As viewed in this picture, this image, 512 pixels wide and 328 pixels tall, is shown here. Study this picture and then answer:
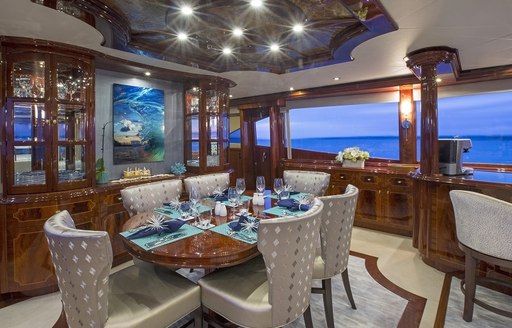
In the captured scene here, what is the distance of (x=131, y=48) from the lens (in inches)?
108

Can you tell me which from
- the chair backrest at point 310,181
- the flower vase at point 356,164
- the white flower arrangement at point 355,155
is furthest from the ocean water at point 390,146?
the chair backrest at point 310,181

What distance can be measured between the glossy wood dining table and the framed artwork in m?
2.19

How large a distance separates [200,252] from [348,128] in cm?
460

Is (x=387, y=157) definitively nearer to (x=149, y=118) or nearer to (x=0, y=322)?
(x=149, y=118)

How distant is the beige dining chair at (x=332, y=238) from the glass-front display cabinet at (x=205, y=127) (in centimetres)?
255

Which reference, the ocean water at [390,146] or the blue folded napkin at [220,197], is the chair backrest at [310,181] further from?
the ocean water at [390,146]

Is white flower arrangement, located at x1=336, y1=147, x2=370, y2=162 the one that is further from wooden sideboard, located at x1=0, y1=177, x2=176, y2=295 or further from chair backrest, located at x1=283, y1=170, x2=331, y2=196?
wooden sideboard, located at x1=0, y1=177, x2=176, y2=295

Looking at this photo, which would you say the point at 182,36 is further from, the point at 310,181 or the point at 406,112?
the point at 406,112

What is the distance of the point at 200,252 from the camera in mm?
1500

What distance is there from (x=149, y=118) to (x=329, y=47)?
8.12ft

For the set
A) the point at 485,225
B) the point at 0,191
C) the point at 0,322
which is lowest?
the point at 0,322

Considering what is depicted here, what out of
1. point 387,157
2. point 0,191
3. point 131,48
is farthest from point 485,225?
point 0,191

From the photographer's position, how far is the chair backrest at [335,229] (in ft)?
6.29

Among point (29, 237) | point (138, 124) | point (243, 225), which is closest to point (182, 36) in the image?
point (138, 124)
